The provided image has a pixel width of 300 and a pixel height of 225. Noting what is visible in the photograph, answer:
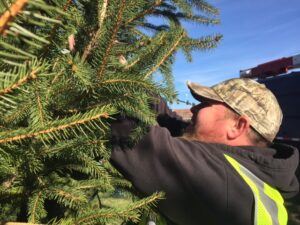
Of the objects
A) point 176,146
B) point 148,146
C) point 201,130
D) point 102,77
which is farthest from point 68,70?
point 201,130

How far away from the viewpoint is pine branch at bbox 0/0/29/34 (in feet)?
1.33

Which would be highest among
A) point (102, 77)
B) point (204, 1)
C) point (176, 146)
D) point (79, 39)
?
point (204, 1)

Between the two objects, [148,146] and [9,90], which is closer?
[9,90]

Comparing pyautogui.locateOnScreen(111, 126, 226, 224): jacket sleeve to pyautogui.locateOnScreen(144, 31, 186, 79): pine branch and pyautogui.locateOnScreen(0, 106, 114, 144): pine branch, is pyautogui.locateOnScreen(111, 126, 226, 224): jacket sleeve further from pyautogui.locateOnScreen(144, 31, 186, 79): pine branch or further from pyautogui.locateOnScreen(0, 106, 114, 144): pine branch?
pyautogui.locateOnScreen(0, 106, 114, 144): pine branch

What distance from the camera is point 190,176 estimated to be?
1.71 metres

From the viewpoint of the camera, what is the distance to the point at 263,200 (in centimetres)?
170

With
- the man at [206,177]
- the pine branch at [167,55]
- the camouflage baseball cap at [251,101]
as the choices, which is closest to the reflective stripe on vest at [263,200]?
the man at [206,177]

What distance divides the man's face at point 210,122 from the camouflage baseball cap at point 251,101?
0.16ft

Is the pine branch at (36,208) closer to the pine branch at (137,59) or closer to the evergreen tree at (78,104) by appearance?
the evergreen tree at (78,104)

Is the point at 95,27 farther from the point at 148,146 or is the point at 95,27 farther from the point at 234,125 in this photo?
the point at 234,125

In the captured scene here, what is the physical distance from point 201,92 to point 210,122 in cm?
20

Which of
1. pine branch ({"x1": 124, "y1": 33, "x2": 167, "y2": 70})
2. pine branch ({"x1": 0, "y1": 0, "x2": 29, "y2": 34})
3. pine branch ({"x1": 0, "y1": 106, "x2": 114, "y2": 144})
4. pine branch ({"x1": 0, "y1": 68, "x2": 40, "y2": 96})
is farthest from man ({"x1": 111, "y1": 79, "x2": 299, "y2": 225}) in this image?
pine branch ({"x1": 0, "y1": 0, "x2": 29, "y2": 34})

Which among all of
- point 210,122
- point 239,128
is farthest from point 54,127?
point 239,128

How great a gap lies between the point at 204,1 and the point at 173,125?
0.80m
